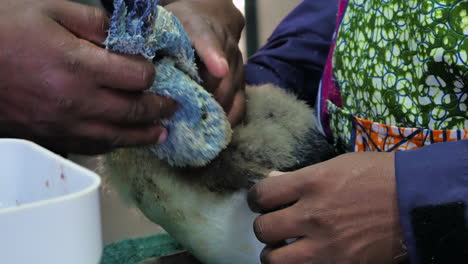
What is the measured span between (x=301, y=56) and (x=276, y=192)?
11.6 inches

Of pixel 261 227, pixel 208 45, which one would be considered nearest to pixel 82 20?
pixel 208 45

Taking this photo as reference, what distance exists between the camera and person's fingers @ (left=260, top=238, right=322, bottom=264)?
377mm

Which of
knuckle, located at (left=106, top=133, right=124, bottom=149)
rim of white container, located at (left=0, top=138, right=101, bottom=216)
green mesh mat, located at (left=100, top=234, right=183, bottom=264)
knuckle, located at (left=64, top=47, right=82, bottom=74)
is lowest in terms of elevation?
green mesh mat, located at (left=100, top=234, right=183, bottom=264)

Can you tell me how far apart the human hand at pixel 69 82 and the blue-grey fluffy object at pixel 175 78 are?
1cm

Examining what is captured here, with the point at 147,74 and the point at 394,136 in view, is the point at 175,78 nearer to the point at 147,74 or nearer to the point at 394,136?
the point at 147,74

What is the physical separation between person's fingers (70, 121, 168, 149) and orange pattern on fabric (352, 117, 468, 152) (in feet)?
0.70

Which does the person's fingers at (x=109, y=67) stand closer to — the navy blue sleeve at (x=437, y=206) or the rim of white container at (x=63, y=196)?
the rim of white container at (x=63, y=196)

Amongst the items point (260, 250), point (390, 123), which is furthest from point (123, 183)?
point (390, 123)

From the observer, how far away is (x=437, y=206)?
0.36 m

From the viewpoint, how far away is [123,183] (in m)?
0.47

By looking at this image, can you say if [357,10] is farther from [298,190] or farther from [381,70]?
[298,190]

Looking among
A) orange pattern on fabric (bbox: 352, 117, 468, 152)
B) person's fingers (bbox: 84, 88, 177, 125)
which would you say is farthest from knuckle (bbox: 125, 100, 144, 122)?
orange pattern on fabric (bbox: 352, 117, 468, 152)

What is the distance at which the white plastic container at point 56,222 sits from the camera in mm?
181

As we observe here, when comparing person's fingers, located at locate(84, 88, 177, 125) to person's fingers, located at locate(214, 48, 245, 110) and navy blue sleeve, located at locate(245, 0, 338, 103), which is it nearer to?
person's fingers, located at locate(214, 48, 245, 110)
